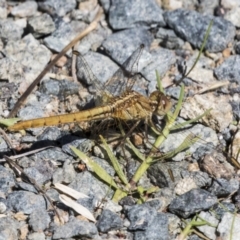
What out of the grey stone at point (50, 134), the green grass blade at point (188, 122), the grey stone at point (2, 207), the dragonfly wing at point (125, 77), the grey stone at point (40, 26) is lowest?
the grey stone at point (2, 207)

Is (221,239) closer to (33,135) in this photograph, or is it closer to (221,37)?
(33,135)

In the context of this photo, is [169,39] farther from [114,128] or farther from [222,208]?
[222,208]

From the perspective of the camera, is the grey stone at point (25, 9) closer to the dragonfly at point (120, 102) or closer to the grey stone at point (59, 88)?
the dragonfly at point (120, 102)

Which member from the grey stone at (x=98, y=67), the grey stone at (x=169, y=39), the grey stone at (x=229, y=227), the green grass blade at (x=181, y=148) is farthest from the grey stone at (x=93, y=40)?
the grey stone at (x=229, y=227)

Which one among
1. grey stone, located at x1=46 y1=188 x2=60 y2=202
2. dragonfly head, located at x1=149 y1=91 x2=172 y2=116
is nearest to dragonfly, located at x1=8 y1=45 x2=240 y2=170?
dragonfly head, located at x1=149 y1=91 x2=172 y2=116

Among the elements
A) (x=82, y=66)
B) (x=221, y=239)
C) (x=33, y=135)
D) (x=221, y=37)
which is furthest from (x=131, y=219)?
(x=221, y=37)

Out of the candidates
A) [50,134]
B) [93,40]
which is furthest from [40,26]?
[50,134]
